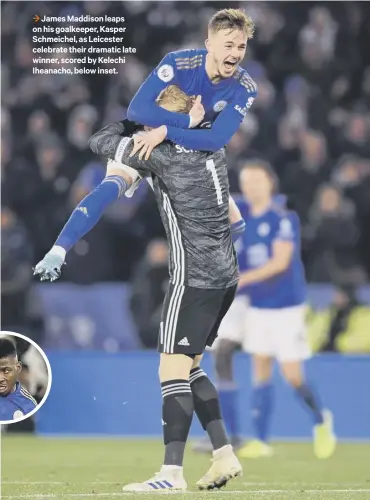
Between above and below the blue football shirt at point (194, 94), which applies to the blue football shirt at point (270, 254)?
below

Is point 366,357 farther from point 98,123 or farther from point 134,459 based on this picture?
point 98,123

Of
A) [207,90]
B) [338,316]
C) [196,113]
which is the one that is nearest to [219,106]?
[207,90]

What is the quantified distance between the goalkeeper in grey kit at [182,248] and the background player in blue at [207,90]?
8 centimetres

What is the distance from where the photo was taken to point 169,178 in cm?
551

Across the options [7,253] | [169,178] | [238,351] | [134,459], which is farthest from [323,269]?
[169,178]

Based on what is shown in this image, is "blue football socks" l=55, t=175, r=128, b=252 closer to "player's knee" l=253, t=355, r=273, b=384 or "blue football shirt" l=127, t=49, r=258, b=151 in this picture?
"blue football shirt" l=127, t=49, r=258, b=151

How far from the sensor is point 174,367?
5484 millimetres

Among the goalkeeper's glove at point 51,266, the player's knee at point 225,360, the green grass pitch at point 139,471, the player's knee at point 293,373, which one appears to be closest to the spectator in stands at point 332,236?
the player's knee at point 293,373

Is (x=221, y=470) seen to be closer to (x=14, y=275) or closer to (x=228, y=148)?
(x=14, y=275)

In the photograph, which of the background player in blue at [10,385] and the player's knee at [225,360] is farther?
the player's knee at [225,360]

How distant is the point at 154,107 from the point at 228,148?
5.60 metres

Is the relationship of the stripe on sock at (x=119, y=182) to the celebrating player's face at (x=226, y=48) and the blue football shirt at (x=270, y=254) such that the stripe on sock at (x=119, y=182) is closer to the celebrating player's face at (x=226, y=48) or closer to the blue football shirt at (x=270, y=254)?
the celebrating player's face at (x=226, y=48)

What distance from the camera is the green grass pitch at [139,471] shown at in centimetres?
549

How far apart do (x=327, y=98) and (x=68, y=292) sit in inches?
126
